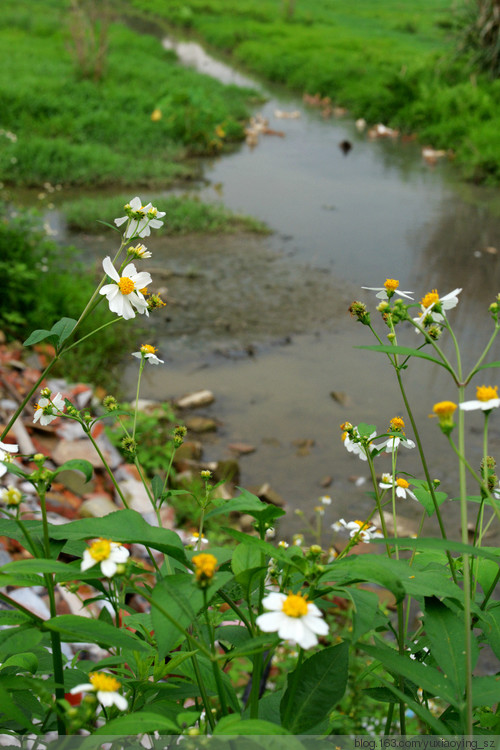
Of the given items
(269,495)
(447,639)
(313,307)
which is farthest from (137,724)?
(313,307)

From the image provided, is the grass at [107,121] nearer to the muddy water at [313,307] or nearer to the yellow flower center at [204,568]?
the muddy water at [313,307]

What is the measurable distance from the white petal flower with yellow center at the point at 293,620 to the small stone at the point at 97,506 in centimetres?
176

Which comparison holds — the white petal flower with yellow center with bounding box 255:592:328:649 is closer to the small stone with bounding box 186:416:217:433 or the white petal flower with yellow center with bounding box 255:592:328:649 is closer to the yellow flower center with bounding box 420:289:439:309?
the yellow flower center with bounding box 420:289:439:309

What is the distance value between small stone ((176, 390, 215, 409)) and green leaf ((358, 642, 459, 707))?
8.93 feet

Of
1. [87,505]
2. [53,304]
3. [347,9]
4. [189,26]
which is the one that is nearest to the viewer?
[87,505]

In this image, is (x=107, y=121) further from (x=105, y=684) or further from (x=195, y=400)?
(x=105, y=684)

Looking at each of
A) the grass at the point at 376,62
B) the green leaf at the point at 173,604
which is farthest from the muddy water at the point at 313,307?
the green leaf at the point at 173,604

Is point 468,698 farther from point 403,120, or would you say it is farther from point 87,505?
point 403,120

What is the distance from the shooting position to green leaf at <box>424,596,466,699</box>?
1.74 feet

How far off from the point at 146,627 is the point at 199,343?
3.18 metres

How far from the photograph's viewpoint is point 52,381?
2998mm

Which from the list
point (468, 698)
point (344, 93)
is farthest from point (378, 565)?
point (344, 93)

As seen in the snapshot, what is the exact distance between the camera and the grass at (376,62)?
8.77 meters

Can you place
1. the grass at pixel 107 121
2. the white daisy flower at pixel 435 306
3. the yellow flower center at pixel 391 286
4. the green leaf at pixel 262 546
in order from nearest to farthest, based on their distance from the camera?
the green leaf at pixel 262 546 < the white daisy flower at pixel 435 306 < the yellow flower center at pixel 391 286 < the grass at pixel 107 121
